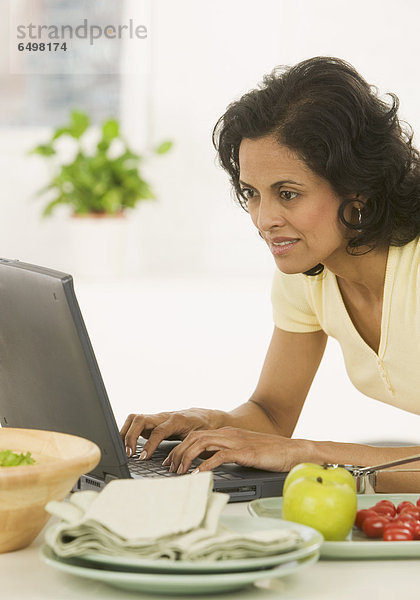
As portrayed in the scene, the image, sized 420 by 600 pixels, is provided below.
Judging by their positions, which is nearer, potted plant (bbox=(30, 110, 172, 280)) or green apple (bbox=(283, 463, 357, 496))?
green apple (bbox=(283, 463, 357, 496))

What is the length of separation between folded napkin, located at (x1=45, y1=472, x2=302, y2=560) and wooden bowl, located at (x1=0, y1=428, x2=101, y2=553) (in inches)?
1.3

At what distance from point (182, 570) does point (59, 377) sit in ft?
1.46

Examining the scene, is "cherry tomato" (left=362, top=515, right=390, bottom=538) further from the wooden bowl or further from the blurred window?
the blurred window

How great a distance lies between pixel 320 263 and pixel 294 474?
87 centimetres

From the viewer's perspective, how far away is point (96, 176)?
17.7 ft

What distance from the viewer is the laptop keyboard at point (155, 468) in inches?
52.7

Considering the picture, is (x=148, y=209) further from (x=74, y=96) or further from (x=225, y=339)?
(x=225, y=339)

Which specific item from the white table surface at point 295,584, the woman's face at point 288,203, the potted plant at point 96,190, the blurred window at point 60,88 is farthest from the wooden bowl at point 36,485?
the blurred window at point 60,88

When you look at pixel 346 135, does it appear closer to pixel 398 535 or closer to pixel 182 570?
pixel 398 535

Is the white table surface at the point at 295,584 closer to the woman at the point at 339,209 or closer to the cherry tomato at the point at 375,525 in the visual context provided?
the cherry tomato at the point at 375,525

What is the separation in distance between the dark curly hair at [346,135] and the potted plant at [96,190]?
145 inches

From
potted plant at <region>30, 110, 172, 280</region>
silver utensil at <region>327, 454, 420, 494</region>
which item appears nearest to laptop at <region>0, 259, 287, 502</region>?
silver utensil at <region>327, 454, 420, 494</region>

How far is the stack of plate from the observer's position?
0.84 metres

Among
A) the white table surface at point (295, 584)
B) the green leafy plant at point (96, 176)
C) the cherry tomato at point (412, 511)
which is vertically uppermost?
the green leafy plant at point (96, 176)
